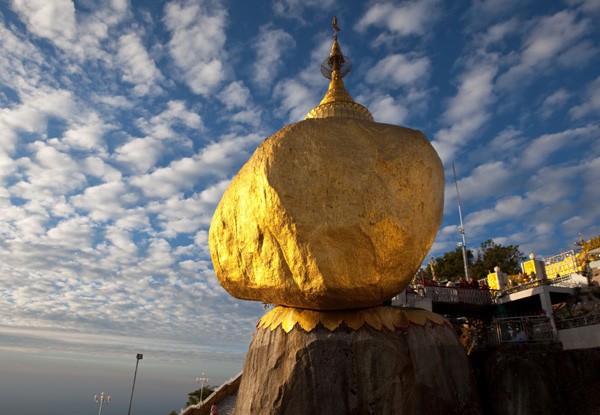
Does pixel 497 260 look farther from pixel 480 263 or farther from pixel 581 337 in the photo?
pixel 581 337

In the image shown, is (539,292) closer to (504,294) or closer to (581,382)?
(504,294)

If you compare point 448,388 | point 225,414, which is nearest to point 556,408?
point 448,388

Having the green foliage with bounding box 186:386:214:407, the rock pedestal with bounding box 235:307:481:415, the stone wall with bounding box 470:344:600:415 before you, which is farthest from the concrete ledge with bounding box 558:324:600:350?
the green foliage with bounding box 186:386:214:407

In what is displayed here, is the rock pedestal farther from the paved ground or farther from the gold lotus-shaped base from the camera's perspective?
the paved ground

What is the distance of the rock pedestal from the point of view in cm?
785

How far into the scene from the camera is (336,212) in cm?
796

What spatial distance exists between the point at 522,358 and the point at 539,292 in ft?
27.4

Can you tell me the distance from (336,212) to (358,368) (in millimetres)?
3101

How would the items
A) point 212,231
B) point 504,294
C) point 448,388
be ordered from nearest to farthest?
point 448,388
point 212,231
point 504,294

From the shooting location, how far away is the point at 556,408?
930 cm

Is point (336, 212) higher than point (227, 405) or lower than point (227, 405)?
higher

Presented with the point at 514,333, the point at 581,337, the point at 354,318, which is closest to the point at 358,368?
the point at 354,318

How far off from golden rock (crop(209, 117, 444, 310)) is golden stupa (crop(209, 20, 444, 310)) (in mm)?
20

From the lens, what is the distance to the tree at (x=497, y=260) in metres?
37.2
